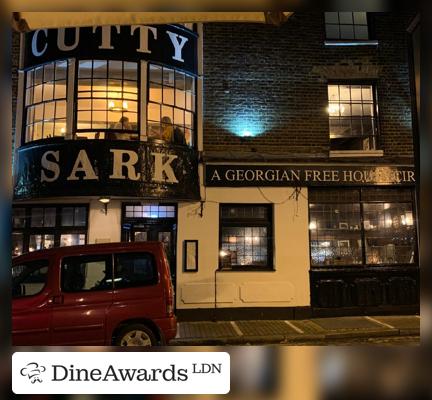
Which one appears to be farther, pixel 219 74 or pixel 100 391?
pixel 219 74

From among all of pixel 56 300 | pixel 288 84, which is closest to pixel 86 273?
pixel 56 300

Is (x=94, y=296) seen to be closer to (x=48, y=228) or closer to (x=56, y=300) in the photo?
(x=56, y=300)

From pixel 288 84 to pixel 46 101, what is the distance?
20.1 feet

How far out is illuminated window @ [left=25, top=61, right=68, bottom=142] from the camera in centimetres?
1026

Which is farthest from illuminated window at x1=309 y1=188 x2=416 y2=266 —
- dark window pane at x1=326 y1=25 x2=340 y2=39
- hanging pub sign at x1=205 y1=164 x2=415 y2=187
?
dark window pane at x1=326 y1=25 x2=340 y2=39

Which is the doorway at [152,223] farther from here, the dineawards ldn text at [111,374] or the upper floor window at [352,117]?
the dineawards ldn text at [111,374]

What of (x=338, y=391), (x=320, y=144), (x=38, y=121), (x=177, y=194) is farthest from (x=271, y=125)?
(x=338, y=391)

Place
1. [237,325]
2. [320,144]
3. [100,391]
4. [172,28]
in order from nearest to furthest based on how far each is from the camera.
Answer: [100,391], [237,325], [172,28], [320,144]

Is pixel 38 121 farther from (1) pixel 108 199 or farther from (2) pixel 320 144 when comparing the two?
(2) pixel 320 144

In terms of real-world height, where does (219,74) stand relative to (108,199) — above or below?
above

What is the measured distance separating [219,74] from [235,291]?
5571mm

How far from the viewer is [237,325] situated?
9922 mm

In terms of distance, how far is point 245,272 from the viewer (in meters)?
10.6

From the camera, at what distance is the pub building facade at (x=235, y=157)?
1009cm
